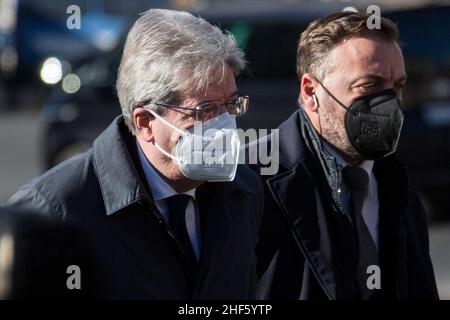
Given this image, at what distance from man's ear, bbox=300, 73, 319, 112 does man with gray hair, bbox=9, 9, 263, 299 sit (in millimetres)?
520

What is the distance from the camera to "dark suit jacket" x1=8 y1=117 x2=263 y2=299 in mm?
2967

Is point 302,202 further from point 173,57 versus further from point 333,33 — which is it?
point 173,57

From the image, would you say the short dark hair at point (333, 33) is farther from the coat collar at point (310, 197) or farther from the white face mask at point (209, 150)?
the white face mask at point (209, 150)

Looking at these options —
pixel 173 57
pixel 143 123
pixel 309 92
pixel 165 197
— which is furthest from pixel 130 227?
pixel 309 92

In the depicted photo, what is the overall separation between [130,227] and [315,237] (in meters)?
0.65

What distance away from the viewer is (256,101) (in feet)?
30.9

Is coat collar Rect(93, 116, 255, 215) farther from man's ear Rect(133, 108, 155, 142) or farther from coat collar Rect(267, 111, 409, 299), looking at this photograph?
coat collar Rect(267, 111, 409, 299)

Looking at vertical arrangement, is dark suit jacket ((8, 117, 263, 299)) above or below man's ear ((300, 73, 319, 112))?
below

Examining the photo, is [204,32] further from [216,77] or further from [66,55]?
[66,55]

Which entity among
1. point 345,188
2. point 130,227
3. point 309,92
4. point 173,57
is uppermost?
point 309,92

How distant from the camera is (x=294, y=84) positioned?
31.6 feet

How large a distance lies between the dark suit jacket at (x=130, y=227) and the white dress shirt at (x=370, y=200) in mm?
521

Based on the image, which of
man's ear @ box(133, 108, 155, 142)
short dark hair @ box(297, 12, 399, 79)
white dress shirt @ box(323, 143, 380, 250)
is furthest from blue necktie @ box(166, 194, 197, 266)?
short dark hair @ box(297, 12, 399, 79)

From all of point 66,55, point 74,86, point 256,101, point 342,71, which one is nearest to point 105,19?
point 66,55
